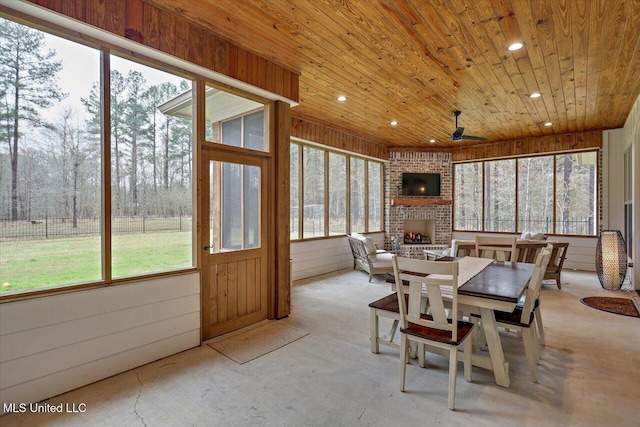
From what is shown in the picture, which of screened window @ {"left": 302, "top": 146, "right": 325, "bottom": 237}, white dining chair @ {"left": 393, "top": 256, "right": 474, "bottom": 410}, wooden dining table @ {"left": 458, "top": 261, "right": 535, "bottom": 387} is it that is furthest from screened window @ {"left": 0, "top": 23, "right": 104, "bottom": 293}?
screened window @ {"left": 302, "top": 146, "right": 325, "bottom": 237}

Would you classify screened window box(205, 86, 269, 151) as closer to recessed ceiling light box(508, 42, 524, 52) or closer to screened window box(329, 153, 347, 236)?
recessed ceiling light box(508, 42, 524, 52)

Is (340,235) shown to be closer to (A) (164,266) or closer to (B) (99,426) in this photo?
(A) (164,266)

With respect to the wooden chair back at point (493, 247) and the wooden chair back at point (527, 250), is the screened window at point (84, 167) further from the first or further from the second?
the wooden chair back at point (527, 250)

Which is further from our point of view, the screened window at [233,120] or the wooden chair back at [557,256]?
the wooden chair back at [557,256]

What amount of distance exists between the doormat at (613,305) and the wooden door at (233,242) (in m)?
4.50

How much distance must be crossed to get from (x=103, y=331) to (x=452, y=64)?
4381 mm

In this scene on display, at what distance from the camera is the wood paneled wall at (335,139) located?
5.97 meters

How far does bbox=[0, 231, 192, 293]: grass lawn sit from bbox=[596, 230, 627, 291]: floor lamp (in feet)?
20.9

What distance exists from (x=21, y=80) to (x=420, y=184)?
7821 mm

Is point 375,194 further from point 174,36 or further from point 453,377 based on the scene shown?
point 453,377

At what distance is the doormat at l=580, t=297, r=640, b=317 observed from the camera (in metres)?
4.11

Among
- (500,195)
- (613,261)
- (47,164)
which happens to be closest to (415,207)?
(500,195)

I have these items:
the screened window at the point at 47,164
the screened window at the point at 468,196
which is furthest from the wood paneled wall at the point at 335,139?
the screened window at the point at 47,164

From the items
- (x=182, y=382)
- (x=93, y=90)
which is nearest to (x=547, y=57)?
(x=93, y=90)
